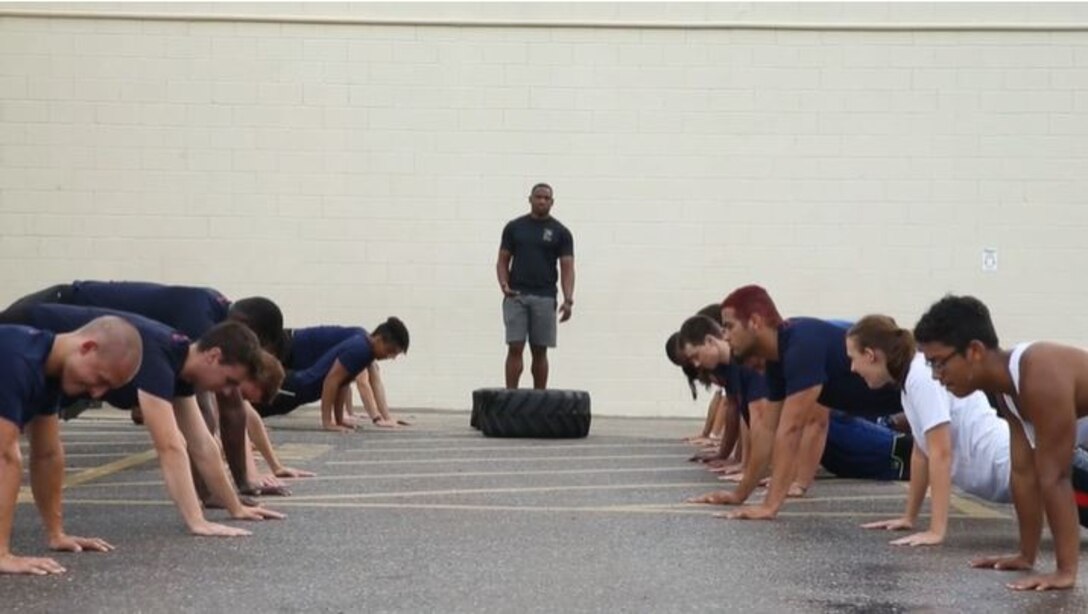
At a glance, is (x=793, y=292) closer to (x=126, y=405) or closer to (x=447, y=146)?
(x=447, y=146)

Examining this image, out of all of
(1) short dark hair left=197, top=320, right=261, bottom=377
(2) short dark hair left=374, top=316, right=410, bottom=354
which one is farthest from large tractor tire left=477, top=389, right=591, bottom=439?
(1) short dark hair left=197, top=320, right=261, bottom=377

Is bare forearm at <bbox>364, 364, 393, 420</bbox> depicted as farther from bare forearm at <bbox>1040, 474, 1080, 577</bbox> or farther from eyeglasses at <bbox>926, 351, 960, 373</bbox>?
bare forearm at <bbox>1040, 474, 1080, 577</bbox>

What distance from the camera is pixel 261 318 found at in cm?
966

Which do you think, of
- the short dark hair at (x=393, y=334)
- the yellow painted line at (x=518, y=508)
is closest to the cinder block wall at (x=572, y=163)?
the short dark hair at (x=393, y=334)

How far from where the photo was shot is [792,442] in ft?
30.8

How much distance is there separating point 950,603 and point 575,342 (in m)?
12.5

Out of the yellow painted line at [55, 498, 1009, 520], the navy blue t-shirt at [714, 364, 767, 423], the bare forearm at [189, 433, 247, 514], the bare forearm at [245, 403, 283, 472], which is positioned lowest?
the yellow painted line at [55, 498, 1009, 520]

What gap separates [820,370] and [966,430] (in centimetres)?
88

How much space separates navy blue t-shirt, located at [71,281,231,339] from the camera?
34.0ft

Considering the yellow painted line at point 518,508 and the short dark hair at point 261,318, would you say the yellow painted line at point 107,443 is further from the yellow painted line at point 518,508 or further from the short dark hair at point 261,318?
the short dark hair at point 261,318

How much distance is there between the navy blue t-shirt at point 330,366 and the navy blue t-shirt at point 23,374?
7676 mm

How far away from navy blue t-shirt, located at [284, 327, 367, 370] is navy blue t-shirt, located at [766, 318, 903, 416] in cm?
599

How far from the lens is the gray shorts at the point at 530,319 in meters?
17.6

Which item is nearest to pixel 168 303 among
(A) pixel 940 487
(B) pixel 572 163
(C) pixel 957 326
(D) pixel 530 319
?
(A) pixel 940 487
